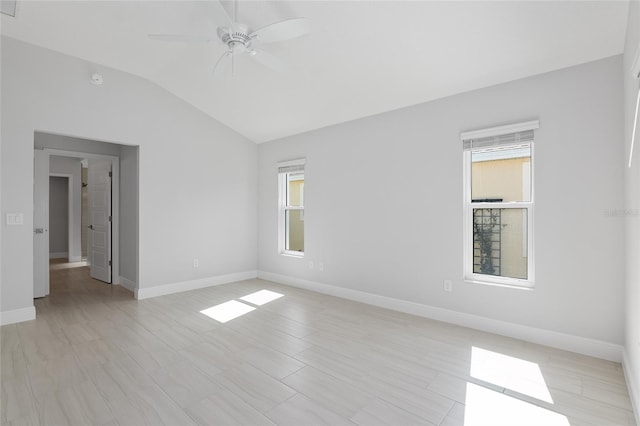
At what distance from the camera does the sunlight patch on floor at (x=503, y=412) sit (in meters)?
1.91

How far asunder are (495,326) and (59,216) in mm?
10698

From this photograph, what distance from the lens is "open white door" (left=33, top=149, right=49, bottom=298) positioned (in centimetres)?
454

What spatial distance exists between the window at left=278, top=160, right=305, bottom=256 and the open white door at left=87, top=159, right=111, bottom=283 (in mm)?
2941

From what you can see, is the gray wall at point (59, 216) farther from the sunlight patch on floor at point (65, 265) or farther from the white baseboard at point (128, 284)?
the white baseboard at point (128, 284)

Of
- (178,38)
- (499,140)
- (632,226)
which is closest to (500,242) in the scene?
(499,140)

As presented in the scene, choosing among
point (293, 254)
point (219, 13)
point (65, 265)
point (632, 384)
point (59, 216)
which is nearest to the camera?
point (632, 384)

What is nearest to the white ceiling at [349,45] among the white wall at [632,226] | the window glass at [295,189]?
the white wall at [632,226]

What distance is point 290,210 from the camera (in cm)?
568

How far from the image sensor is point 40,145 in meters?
4.67

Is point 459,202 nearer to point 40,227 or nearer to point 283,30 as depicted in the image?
point 283,30

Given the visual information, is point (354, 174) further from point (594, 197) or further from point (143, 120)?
point (143, 120)

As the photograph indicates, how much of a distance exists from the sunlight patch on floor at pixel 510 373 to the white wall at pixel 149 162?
4176 millimetres

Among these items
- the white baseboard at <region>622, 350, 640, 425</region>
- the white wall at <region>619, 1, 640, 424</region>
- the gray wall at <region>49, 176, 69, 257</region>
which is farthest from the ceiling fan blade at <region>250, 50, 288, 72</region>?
the gray wall at <region>49, 176, 69, 257</region>

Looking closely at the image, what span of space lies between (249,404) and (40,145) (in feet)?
16.3
